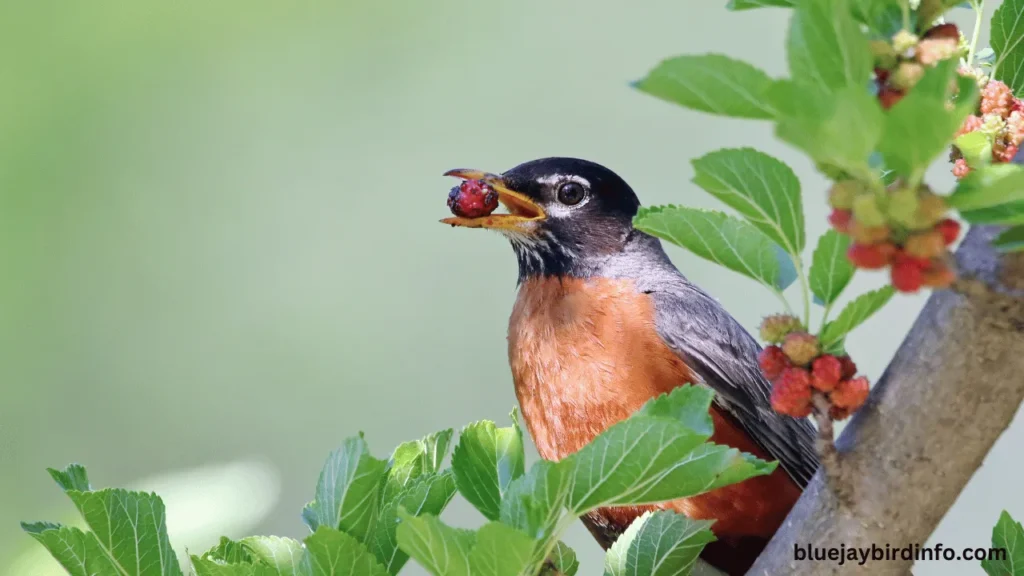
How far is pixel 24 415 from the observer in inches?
243

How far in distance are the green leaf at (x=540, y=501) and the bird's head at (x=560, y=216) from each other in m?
2.47

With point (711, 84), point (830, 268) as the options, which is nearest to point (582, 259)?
point (830, 268)

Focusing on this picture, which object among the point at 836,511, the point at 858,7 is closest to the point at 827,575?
the point at 836,511

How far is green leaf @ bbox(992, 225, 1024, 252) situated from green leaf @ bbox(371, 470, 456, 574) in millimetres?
856

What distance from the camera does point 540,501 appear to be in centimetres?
140

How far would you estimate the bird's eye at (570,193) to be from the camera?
4.12m

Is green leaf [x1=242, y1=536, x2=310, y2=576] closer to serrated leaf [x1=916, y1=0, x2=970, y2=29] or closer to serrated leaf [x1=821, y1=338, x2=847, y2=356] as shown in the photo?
serrated leaf [x1=821, y1=338, x2=847, y2=356]

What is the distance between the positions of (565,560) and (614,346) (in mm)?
1444

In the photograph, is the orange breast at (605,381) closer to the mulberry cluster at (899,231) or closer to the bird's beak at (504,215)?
the bird's beak at (504,215)

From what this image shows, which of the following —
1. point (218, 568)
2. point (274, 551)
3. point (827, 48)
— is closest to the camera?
point (827, 48)

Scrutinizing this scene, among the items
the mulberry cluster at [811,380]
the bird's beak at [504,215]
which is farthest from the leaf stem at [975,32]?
the bird's beak at [504,215]

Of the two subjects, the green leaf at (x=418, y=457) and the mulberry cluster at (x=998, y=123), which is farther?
the green leaf at (x=418, y=457)

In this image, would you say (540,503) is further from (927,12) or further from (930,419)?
(927,12)

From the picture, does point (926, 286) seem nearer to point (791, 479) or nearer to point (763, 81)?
point (763, 81)
